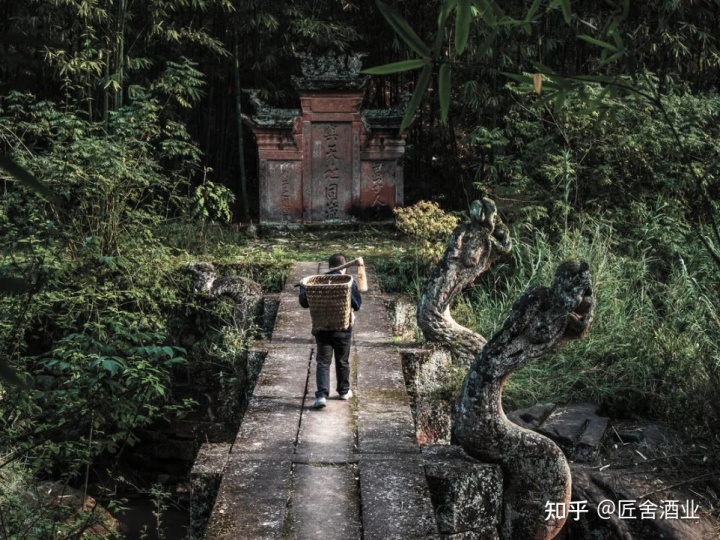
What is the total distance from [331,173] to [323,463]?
25.4 ft

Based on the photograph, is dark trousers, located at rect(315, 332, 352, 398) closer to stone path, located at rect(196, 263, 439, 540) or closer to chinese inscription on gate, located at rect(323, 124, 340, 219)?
stone path, located at rect(196, 263, 439, 540)

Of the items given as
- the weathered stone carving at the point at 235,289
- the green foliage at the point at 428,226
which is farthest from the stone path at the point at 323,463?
the green foliage at the point at 428,226

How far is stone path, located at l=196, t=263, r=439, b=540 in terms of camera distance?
4.23m

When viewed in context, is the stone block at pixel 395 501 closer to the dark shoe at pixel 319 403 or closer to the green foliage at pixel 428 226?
the dark shoe at pixel 319 403

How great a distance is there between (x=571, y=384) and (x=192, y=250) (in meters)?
5.01

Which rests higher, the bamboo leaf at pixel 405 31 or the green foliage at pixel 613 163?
the bamboo leaf at pixel 405 31

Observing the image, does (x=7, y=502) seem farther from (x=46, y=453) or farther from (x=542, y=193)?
(x=542, y=193)

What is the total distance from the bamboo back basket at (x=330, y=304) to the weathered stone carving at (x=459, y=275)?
123cm

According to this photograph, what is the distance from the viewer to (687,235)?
28.5ft

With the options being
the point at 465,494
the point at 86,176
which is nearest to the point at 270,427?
the point at 465,494

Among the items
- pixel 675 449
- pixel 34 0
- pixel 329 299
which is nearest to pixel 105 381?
pixel 329 299

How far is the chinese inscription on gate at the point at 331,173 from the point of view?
1234cm

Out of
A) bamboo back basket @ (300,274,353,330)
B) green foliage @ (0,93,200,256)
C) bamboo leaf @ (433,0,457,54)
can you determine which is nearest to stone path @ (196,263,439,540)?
bamboo back basket @ (300,274,353,330)

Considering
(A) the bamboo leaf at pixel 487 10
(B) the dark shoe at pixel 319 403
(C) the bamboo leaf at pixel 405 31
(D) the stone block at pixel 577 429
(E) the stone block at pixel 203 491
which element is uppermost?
(A) the bamboo leaf at pixel 487 10
